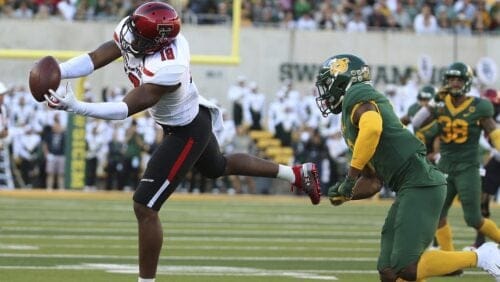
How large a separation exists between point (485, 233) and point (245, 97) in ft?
46.4

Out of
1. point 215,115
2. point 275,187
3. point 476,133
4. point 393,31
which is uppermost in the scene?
point 215,115

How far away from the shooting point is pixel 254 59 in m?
25.9

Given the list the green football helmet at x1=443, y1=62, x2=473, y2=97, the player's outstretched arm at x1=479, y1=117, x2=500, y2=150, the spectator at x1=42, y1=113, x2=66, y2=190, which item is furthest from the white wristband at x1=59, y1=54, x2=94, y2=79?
the spectator at x1=42, y1=113, x2=66, y2=190

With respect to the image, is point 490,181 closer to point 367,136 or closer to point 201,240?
point 201,240

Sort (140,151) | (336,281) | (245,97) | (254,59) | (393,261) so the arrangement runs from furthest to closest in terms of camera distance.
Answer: (254,59)
(245,97)
(140,151)
(336,281)
(393,261)

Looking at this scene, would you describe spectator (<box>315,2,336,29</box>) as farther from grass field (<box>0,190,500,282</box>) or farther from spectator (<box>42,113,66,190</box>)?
grass field (<box>0,190,500,282</box>)

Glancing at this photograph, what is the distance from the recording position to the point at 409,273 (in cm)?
689

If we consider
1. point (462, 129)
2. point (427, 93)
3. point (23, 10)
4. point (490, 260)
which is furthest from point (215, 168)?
point (23, 10)

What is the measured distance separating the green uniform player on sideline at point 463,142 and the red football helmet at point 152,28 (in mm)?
3353

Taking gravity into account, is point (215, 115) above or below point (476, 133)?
above

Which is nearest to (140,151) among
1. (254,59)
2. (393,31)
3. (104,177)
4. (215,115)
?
(104,177)

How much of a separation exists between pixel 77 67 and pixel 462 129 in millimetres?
3667

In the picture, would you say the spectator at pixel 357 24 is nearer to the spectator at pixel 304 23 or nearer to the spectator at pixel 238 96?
the spectator at pixel 304 23

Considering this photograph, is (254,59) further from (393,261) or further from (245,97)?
(393,261)
